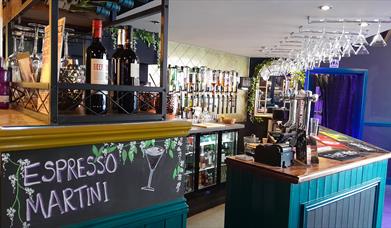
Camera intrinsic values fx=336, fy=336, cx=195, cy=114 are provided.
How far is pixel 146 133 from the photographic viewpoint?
146 centimetres

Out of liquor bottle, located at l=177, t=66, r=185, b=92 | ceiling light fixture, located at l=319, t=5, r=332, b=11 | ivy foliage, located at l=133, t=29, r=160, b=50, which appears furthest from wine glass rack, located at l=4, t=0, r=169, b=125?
liquor bottle, located at l=177, t=66, r=185, b=92

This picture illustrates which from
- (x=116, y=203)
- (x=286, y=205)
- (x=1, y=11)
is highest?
(x=1, y=11)

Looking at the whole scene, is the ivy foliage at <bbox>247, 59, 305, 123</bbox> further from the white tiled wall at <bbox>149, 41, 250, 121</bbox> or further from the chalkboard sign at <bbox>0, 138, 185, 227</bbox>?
the chalkboard sign at <bbox>0, 138, 185, 227</bbox>

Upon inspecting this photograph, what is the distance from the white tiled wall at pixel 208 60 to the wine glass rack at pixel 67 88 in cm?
349

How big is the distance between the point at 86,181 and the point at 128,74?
0.52 meters

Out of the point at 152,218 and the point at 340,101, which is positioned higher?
the point at 340,101

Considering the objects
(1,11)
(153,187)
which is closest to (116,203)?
(153,187)

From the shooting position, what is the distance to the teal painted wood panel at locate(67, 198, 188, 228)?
1344 mm

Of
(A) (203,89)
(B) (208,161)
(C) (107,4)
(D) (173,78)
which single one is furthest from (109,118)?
(A) (203,89)

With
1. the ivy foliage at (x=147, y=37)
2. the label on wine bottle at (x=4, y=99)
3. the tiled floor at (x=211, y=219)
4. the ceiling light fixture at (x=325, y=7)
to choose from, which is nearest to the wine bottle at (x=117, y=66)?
the label on wine bottle at (x=4, y=99)

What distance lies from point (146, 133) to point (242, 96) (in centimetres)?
691

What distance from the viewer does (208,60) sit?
7090mm

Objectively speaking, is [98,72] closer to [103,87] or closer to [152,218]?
[103,87]

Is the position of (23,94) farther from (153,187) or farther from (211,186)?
(211,186)
